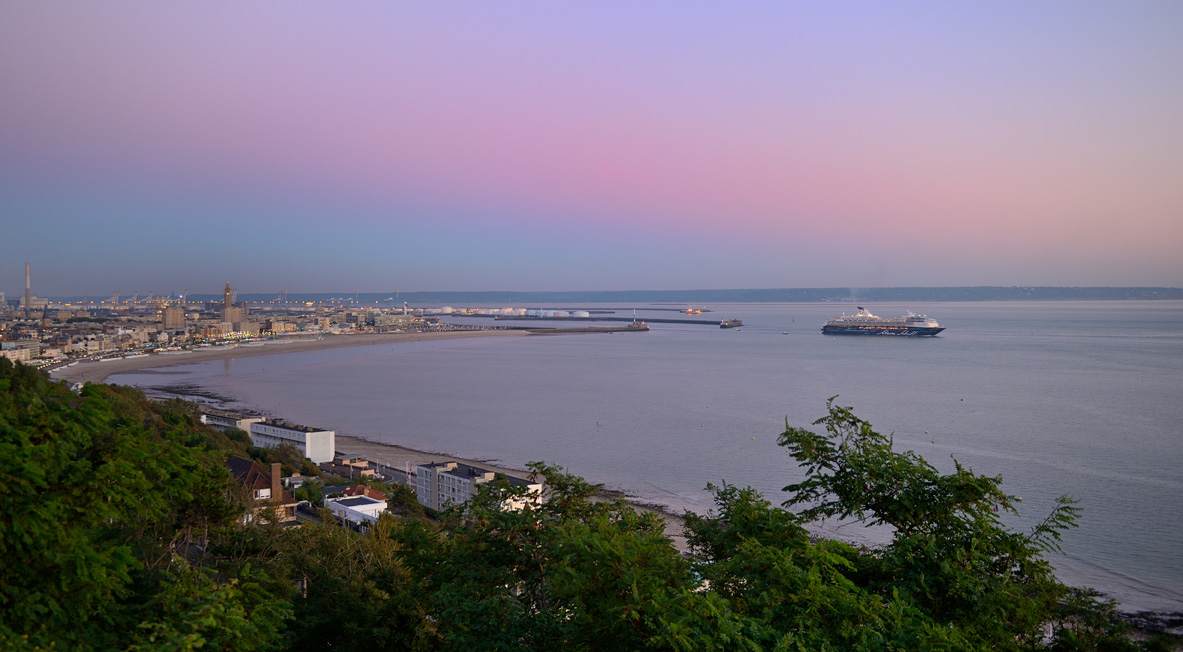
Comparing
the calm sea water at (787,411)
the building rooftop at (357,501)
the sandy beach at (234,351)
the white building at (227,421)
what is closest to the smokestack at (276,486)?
the building rooftop at (357,501)

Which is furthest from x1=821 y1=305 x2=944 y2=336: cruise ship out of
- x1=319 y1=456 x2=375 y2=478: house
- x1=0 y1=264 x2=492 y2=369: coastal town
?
x1=319 y1=456 x2=375 y2=478: house

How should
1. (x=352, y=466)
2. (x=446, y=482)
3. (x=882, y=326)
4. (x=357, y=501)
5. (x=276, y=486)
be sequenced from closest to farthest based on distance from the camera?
1. (x=276, y=486)
2. (x=357, y=501)
3. (x=446, y=482)
4. (x=352, y=466)
5. (x=882, y=326)

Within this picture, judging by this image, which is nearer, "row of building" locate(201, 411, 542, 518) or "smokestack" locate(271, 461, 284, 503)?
"smokestack" locate(271, 461, 284, 503)

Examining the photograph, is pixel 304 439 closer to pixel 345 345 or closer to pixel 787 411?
pixel 787 411

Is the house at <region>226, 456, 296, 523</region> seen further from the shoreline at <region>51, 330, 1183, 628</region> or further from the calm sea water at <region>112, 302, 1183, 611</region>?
the calm sea water at <region>112, 302, 1183, 611</region>

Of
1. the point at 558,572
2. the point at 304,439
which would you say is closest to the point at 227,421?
the point at 304,439

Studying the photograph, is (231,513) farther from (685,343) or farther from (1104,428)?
(685,343)
